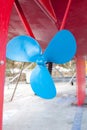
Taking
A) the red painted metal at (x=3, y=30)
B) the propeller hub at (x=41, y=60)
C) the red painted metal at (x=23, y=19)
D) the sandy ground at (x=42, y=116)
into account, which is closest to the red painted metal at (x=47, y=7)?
the red painted metal at (x=23, y=19)

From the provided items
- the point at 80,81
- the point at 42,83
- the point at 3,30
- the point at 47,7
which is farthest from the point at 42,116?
the point at 3,30

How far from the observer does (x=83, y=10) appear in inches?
214

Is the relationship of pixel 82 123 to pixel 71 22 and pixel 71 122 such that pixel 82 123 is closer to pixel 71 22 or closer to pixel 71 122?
pixel 71 122

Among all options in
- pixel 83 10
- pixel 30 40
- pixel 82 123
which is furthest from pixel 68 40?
pixel 82 123

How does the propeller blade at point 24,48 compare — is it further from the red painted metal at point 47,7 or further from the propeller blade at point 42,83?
the red painted metal at point 47,7

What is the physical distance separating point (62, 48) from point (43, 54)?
1.41 ft

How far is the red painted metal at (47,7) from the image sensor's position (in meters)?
5.35

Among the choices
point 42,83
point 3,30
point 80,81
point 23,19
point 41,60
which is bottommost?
point 80,81

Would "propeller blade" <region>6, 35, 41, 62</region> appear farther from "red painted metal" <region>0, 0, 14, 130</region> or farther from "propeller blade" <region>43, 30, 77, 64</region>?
"red painted metal" <region>0, 0, 14, 130</region>

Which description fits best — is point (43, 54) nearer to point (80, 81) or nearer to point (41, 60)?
point (41, 60)

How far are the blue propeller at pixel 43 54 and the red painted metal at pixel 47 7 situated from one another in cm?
94

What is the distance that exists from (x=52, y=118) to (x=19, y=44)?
10.2ft

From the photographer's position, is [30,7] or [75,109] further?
[75,109]

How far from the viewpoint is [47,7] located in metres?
5.57
